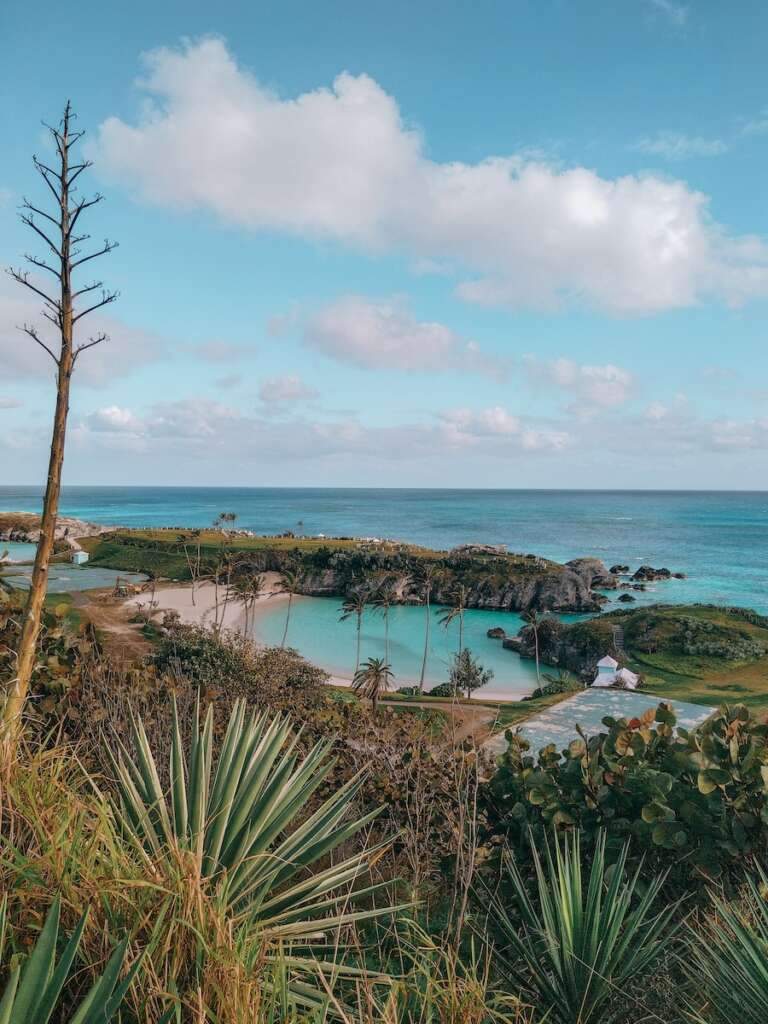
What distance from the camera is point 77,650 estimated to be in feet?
24.1

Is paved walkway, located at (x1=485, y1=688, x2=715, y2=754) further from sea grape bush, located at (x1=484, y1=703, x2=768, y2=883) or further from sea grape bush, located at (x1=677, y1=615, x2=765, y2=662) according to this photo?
sea grape bush, located at (x1=484, y1=703, x2=768, y2=883)

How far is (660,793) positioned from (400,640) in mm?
47161

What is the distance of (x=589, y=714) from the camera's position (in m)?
24.5

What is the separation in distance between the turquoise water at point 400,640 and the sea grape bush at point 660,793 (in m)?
30.8

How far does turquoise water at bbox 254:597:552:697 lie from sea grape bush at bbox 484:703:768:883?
30797 millimetres

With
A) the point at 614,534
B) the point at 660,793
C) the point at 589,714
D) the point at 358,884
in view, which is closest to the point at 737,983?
the point at 660,793

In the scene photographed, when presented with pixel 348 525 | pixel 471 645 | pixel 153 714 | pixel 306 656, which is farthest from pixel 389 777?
pixel 348 525

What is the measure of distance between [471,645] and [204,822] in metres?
47.7

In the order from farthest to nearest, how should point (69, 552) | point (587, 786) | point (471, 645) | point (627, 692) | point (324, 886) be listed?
point (69, 552) < point (471, 645) < point (627, 692) < point (587, 786) < point (324, 886)

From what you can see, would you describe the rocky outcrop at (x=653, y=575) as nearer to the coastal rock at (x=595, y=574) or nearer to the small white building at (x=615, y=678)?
the coastal rock at (x=595, y=574)

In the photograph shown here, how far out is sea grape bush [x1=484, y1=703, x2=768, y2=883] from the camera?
438 cm

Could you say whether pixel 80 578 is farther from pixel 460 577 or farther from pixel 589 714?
pixel 589 714

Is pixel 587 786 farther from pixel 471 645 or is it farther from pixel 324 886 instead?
pixel 471 645

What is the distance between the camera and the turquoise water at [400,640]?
41059 mm
